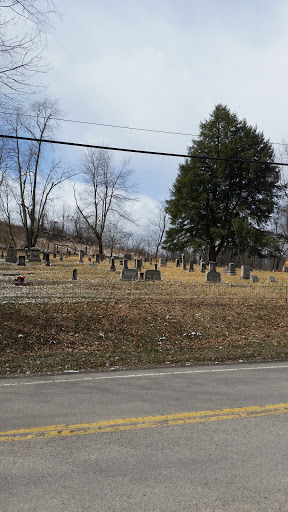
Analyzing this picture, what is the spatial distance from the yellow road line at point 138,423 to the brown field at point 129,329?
2726mm

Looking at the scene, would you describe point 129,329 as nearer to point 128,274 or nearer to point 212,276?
point 128,274

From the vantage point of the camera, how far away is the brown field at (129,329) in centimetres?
776

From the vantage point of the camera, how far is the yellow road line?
3.96 m

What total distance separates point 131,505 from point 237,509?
2.62ft

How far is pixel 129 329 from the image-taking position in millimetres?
10133

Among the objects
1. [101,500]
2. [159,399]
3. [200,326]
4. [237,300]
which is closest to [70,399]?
[159,399]

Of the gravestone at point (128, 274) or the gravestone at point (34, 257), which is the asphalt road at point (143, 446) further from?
the gravestone at point (34, 257)

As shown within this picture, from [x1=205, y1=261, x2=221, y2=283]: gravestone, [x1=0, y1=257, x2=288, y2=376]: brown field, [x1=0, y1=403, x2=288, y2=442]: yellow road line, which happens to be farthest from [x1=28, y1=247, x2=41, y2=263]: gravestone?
[x1=0, y1=403, x2=288, y2=442]: yellow road line

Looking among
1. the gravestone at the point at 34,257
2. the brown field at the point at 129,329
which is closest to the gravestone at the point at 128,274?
the brown field at the point at 129,329

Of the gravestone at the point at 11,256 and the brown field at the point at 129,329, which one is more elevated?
the gravestone at the point at 11,256

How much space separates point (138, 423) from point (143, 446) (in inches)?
22.1

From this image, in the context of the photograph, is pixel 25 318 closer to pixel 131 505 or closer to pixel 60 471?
pixel 60 471

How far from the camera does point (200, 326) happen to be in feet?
35.8

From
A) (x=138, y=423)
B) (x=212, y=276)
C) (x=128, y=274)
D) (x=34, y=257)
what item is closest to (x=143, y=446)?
(x=138, y=423)
